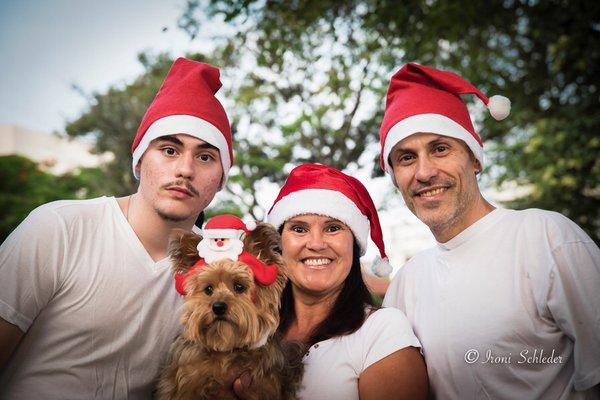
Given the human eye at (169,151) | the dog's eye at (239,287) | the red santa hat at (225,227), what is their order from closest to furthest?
the red santa hat at (225,227), the dog's eye at (239,287), the human eye at (169,151)

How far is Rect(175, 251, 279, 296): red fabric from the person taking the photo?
2.90 metres

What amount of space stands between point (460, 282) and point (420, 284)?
0.38 meters

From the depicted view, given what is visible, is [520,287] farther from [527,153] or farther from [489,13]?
[527,153]

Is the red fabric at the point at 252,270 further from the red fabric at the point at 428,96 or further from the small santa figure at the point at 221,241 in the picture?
the red fabric at the point at 428,96

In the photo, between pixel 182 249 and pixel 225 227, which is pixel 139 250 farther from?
pixel 225 227

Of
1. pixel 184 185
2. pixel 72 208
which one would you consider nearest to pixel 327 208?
pixel 184 185

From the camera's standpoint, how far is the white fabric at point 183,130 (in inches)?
134

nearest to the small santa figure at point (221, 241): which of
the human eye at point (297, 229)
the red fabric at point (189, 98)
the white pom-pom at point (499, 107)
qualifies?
the human eye at point (297, 229)

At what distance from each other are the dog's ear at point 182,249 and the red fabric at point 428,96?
1.82m

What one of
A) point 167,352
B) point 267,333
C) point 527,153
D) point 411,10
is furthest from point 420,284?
point 527,153

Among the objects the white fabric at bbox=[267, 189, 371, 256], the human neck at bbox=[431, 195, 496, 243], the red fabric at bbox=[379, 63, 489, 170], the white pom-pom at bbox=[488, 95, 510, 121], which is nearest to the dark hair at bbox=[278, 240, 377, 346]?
the white fabric at bbox=[267, 189, 371, 256]

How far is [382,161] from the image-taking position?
393cm

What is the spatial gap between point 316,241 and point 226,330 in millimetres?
950

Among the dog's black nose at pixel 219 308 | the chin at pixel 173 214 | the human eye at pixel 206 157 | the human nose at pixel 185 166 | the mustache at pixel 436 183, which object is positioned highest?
the human eye at pixel 206 157
